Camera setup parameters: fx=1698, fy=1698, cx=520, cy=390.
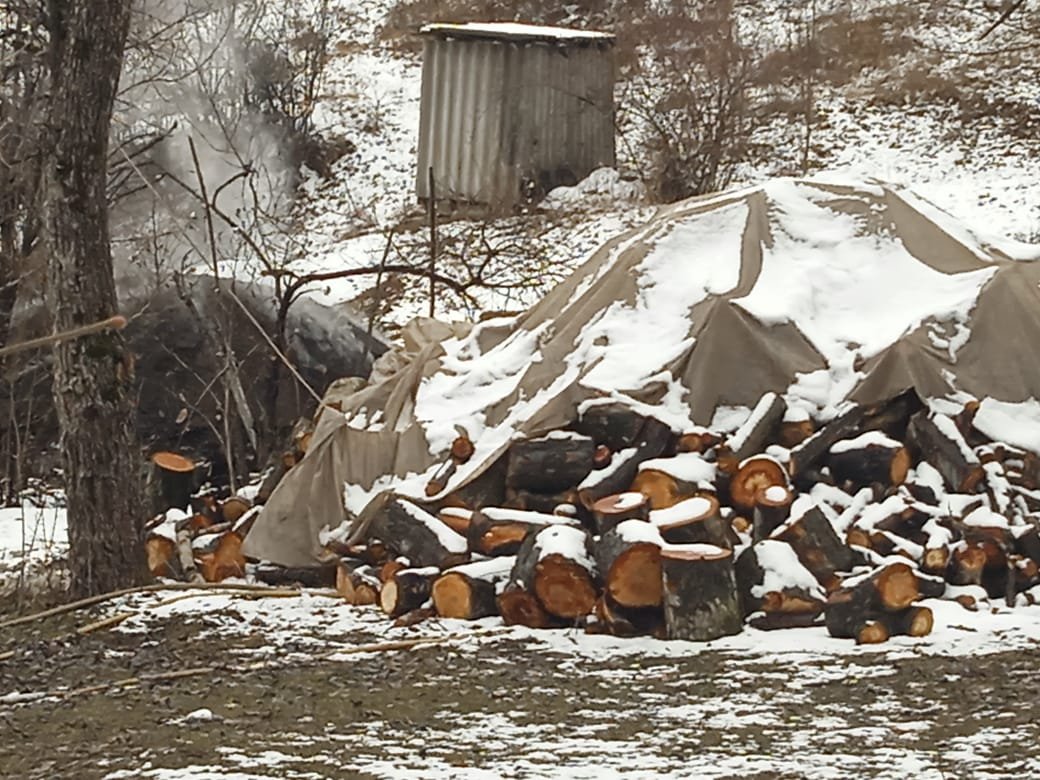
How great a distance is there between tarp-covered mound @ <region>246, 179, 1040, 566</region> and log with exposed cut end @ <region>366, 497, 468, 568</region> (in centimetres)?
34

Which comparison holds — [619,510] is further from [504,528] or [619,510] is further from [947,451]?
[947,451]

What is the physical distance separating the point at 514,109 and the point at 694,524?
12511mm

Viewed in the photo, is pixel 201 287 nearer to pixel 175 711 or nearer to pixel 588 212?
pixel 175 711

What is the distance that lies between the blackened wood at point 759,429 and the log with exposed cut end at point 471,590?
1.23 m

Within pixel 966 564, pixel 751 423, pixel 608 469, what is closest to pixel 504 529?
pixel 608 469

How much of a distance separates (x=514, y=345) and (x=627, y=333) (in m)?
A: 0.83

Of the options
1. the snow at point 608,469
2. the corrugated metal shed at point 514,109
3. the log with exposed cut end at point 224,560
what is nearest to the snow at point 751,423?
the snow at point 608,469

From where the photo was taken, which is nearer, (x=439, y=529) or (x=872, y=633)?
(x=872, y=633)

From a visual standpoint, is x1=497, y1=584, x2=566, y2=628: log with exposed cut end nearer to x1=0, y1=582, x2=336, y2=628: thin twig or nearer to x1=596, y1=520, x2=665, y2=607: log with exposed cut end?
x1=596, y1=520, x2=665, y2=607: log with exposed cut end

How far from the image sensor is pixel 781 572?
7.34 meters

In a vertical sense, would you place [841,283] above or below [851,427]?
above

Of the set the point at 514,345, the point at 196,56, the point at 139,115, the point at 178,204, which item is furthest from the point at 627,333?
the point at 196,56

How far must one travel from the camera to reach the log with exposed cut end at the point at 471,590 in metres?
7.68

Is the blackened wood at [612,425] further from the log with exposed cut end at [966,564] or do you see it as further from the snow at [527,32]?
the snow at [527,32]
